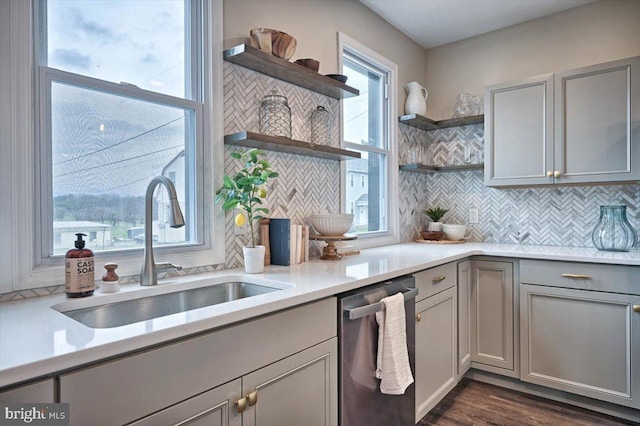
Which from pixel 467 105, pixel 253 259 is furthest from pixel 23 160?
pixel 467 105

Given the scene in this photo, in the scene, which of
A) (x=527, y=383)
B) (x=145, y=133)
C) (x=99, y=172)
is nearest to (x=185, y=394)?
(x=99, y=172)

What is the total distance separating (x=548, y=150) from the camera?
8.84 ft

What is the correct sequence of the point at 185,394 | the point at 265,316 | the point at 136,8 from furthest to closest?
the point at 136,8, the point at 265,316, the point at 185,394

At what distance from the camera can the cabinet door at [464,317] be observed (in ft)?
8.21

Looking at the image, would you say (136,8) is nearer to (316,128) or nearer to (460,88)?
(316,128)

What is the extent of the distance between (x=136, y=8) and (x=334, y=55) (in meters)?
1.27

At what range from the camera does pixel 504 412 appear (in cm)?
229

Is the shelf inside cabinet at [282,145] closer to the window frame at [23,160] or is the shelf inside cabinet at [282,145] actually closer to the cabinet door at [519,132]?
the window frame at [23,160]

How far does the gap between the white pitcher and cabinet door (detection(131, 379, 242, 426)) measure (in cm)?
270

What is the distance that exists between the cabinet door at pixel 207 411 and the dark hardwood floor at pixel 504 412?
1467 millimetres

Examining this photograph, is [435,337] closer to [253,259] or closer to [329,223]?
[329,223]

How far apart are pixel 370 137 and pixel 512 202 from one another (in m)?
1.29

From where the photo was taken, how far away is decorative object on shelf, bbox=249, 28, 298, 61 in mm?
1881

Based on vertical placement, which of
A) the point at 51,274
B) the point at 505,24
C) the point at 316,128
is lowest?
the point at 51,274
